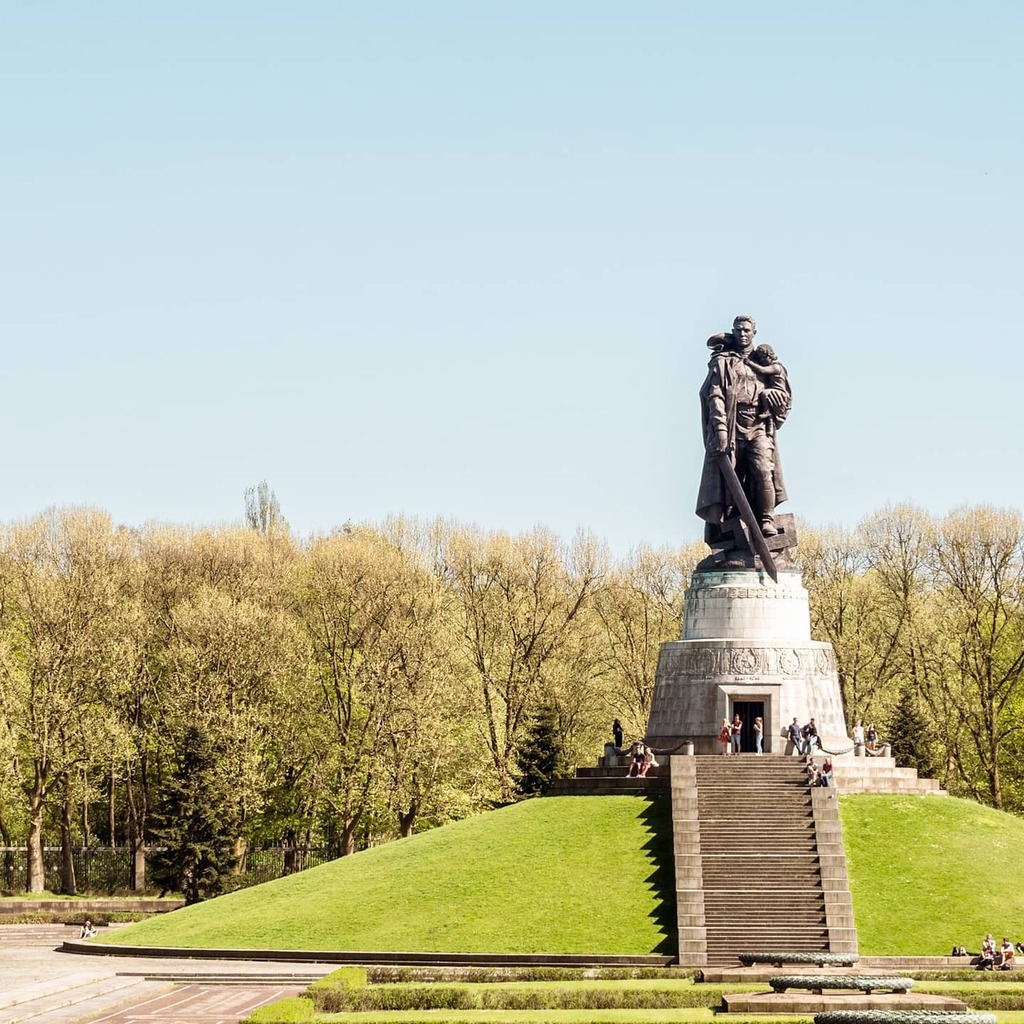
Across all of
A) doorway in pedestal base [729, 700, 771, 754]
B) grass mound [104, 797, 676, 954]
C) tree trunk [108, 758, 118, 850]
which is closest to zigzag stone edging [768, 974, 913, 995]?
grass mound [104, 797, 676, 954]

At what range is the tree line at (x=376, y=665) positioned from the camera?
7331 cm

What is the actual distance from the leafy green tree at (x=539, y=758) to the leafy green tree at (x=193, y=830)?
48.7 feet

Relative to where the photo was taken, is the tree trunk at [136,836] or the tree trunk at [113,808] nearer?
the tree trunk at [136,836]

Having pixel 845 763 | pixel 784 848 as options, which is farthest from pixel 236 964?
pixel 845 763

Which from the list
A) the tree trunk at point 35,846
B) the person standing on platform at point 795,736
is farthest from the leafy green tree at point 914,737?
the tree trunk at point 35,846

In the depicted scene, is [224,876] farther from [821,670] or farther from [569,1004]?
[569,1004]

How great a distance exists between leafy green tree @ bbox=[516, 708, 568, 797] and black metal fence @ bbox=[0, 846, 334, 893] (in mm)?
10330

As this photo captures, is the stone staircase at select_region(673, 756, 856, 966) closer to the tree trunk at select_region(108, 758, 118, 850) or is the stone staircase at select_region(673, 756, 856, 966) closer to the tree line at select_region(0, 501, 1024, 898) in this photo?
the tree line at select_region(0, 501, 1024, 898)

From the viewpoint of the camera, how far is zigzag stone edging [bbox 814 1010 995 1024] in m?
30.2

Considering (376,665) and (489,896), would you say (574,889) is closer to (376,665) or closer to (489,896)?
(489,896)

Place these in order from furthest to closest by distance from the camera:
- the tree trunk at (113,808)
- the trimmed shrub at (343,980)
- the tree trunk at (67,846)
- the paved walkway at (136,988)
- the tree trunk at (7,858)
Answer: the tree trunk at (113,808) < the tree trunk at (7,858) < the tree trunk at (67,846) < the trimmed shrub at (343,980) < the paved walkway at (136,988)

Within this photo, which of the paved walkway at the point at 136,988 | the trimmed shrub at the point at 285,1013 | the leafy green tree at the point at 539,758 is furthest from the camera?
the leafy green tree at the point at 539,758

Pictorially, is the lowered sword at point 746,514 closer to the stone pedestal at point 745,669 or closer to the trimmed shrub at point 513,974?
the stone pedestal at point 745,669

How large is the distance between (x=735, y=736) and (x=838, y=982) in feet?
65.2
